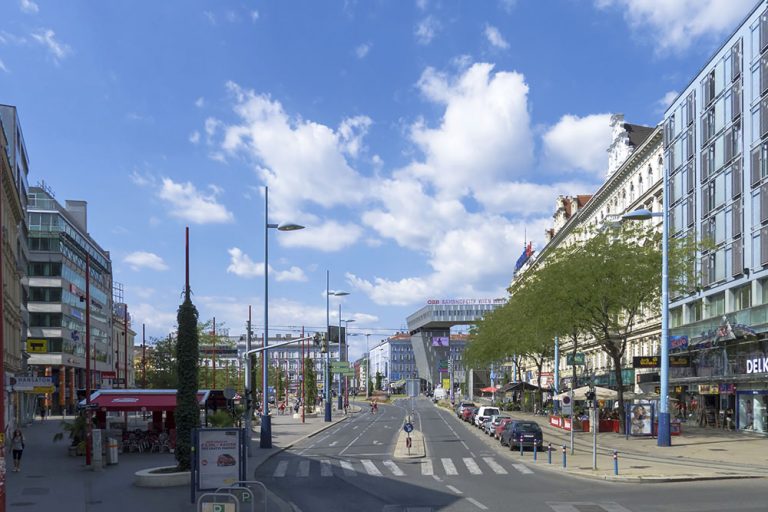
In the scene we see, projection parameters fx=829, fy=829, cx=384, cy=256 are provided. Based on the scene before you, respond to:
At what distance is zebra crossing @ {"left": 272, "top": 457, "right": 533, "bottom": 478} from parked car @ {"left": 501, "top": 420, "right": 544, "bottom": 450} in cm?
337

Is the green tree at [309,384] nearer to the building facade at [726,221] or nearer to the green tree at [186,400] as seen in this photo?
the building facade at [726,221]

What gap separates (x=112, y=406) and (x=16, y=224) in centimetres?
2653

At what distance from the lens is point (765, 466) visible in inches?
1177

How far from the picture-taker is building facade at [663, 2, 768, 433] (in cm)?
4644

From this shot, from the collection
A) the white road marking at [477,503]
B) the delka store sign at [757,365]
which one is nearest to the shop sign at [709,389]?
the delka store sign at [757,365]

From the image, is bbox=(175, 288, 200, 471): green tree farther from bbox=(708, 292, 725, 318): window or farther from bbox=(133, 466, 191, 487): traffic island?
bbox=(708, 292, 725, 318): window

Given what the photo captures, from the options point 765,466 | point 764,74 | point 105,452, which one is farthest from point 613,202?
point 105,452

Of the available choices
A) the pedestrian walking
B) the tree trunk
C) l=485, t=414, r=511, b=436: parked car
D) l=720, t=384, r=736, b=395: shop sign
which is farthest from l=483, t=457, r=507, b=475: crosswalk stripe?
l=720, t=384, r=736, b=395: shop sign

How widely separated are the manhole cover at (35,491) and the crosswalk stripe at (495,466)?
15184 millimetres

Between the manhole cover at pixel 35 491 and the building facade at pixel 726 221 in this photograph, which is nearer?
the manhole cover at pixel 35 491

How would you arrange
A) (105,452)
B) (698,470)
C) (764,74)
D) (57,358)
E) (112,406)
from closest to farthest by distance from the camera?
(698,470) → (105,452) → (112,406) → (764,74) → (57,358)

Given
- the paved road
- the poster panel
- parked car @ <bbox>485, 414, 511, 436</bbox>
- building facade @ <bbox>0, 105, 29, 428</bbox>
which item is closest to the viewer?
the paved road

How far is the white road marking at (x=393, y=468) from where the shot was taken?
3033 cm

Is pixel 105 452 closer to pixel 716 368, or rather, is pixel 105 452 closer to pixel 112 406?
pixel 112 406
